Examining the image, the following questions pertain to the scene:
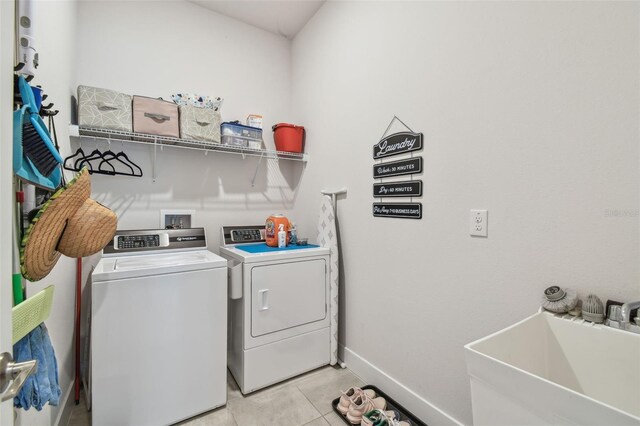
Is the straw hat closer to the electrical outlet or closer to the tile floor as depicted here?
the tile floor

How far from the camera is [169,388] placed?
5.25 ft

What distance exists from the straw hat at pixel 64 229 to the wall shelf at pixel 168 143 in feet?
3.63

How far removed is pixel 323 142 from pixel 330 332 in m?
1.56

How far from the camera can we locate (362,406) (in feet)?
5.48

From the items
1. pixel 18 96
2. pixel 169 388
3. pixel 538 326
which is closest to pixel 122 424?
pixel 169 388

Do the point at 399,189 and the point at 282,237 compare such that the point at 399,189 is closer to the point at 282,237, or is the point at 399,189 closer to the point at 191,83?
the point at 282,237

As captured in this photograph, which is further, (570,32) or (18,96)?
(570,32)

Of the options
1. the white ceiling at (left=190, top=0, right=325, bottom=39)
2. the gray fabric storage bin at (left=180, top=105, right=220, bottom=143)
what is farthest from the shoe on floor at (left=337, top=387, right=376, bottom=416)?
the white ceiling at (left=190, top=0, right=325, bottom=39)

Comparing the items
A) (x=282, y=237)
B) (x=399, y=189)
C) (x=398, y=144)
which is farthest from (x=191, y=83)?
(x=399, y=189)

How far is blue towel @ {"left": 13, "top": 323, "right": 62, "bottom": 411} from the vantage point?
756mm

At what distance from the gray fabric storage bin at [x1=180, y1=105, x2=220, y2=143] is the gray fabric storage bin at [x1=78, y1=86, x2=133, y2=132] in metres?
0.33

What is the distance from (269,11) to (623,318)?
3.00m

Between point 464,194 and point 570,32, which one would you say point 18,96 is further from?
point 570,32

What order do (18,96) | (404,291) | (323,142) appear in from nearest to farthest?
(18,96)
(404,291)
(323,142)
